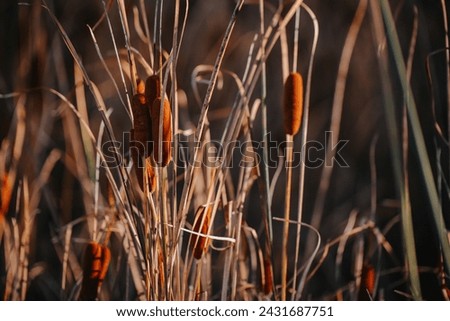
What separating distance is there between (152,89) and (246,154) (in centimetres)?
31

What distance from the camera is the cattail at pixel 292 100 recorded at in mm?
1026

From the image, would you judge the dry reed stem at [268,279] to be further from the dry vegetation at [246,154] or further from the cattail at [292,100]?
the cattail at [292,100]

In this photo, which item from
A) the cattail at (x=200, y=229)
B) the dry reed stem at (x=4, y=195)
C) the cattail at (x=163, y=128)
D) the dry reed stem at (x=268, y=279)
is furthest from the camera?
the dry reed stem at (x=4, y=195)

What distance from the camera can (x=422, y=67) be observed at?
1346 mm

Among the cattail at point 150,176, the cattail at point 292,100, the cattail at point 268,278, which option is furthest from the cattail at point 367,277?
the cattail at point 150,176

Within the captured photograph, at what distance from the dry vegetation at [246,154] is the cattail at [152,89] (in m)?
0.15

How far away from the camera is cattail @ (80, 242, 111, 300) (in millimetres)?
1085

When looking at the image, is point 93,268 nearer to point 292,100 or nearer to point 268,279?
point 268,279

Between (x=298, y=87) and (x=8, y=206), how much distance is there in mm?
642

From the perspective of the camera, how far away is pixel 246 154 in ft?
3.93

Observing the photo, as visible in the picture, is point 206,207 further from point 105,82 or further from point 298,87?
point 105,82

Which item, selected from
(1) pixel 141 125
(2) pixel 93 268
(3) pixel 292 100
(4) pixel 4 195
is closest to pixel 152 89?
(1) pixel 141 125

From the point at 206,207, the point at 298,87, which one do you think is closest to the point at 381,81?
the point at 298,87

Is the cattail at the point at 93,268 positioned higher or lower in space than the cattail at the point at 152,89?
lower
